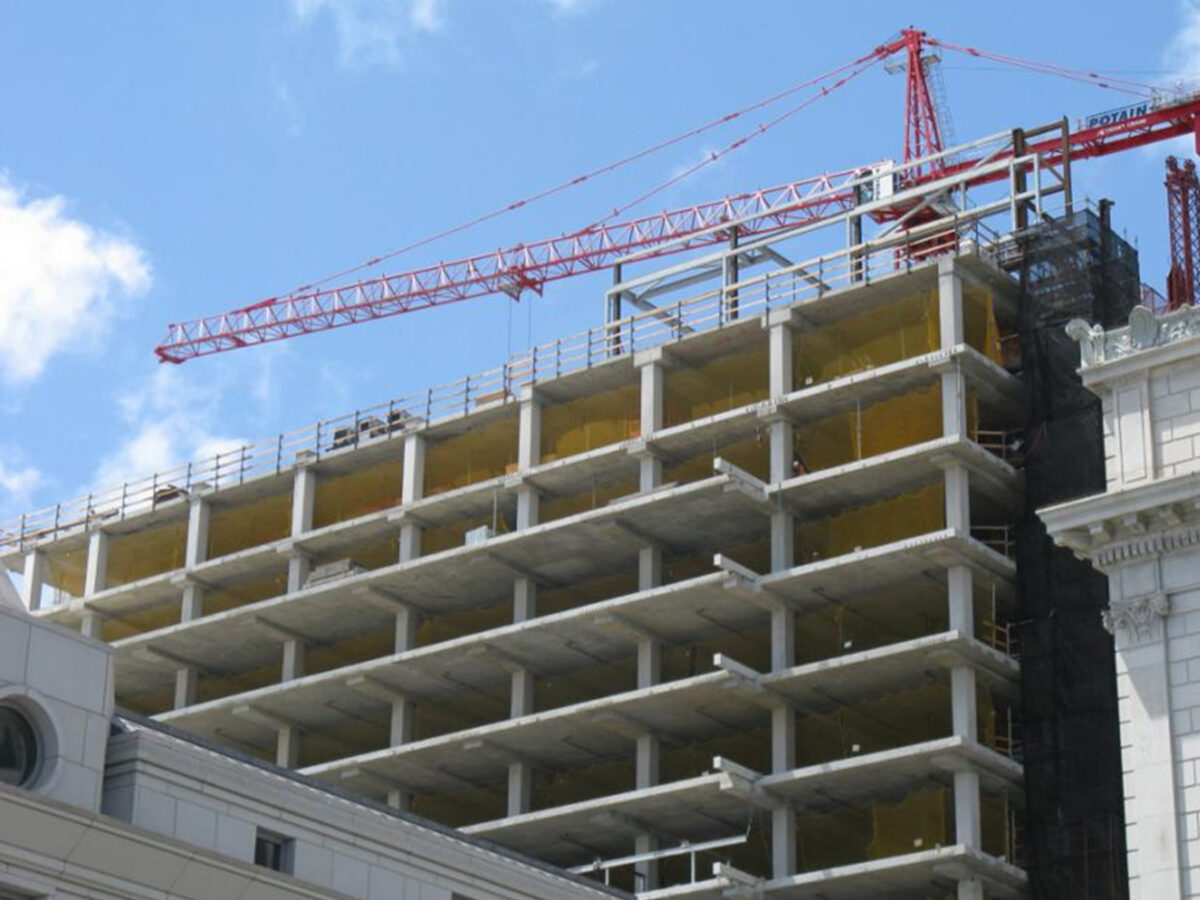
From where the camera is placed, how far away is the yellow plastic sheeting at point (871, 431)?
111688mm

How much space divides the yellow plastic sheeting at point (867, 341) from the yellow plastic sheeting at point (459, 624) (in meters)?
17.4

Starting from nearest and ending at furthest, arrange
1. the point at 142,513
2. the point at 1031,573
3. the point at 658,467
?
the point at 1031,573
the point at 658,467
the point at 142,513

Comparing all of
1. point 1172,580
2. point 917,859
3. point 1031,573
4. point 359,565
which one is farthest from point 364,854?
point 359,565

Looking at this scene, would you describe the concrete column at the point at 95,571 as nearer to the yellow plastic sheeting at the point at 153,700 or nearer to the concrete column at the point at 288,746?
the yellow plastic sheeting at the point at 153,700

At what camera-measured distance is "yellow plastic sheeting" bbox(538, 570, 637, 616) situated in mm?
120125

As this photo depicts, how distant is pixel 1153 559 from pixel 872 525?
3965cm

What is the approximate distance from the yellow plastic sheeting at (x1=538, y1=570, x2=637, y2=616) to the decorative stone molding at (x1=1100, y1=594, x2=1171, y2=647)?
49229mm

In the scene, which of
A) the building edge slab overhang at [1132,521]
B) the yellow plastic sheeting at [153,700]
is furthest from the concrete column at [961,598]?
the yellow plastic sheeting at [153,700]

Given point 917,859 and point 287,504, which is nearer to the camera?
point 917,859

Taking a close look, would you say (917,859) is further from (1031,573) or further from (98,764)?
(98,764)

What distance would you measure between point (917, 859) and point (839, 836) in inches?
416

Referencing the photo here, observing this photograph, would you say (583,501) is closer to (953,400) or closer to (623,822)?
(623,822)

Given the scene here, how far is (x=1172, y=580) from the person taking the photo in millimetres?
71562

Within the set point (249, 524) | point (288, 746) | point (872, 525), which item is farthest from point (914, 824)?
point (249, 524)
